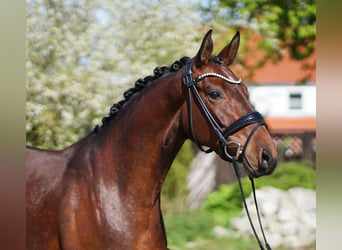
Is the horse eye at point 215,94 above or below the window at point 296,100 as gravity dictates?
above

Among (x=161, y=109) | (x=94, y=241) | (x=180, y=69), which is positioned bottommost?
(x=94, y=241)

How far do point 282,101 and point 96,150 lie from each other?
13.6 feet

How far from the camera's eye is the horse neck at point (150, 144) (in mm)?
2510

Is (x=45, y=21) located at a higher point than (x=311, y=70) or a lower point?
higher

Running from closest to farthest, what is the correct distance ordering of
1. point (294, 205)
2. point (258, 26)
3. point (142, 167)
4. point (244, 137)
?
point (244, 137), point (142, 167), point (294, 205), point (258, 26)

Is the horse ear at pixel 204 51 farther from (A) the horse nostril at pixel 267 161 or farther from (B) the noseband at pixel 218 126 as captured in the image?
(A) the horse nostril at pixel 267 161

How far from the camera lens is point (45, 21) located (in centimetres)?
616

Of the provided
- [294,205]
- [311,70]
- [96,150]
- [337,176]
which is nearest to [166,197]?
[294,205]

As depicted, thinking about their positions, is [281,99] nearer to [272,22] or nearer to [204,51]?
[272,22]

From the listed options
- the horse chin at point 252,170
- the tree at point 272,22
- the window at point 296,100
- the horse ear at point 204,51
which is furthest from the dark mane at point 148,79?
the tree at point 272,22

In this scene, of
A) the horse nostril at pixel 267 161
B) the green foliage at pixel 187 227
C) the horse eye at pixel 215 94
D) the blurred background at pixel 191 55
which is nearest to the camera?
the horse nostril at pixel 267 161

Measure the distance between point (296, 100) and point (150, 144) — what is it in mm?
3807

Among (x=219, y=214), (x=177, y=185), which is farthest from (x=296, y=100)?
(x=177, y=185)

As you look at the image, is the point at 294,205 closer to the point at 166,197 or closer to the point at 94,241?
the point at 166,197
